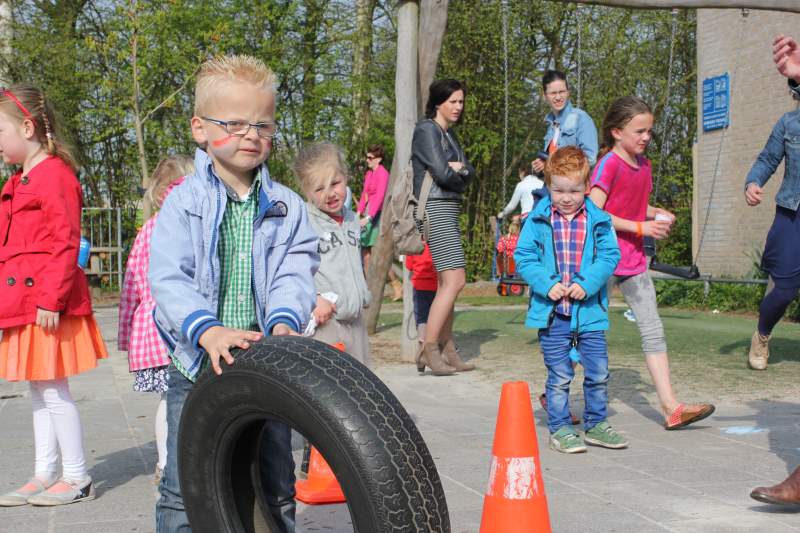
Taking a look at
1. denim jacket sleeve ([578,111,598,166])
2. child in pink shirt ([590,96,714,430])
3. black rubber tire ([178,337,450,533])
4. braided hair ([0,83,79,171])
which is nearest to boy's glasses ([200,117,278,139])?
black rubber tire ([178,337,450,533])

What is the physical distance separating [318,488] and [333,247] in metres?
1.24

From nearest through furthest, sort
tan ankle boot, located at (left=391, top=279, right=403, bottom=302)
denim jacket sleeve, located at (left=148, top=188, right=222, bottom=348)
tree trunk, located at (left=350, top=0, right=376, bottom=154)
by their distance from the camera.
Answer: denim jacket sleeve, located at (left=148, top=188, right=222, bottom=348), tan ankle boot, located at (left=391, top=279, right=403, bottom=302), tree trunk, located at (left=350, top=0, right=376, bottom=154)

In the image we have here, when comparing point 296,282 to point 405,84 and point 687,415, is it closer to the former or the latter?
point 687,415

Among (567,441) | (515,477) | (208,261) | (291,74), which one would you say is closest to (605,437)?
(567,441)

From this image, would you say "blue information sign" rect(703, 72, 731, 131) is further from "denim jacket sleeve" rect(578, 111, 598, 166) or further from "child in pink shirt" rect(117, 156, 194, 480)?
"child in pink shirt" rect(117, 156, 194, 480)

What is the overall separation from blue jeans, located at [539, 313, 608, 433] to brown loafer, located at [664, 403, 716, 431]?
0.58m

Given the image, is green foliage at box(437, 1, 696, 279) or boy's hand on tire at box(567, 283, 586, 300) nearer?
boy's hand on tire at box(567, 283, 586, 300)

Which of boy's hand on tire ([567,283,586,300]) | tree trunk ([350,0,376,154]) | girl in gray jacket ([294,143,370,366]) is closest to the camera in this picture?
girl in gray jacket ([294,143,370,366])

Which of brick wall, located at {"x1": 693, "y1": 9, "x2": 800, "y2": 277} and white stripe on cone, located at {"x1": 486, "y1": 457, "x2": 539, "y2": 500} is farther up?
brick wall, located at {"x1": 693, "y1": 9, "x2": 800, "y2": 277}

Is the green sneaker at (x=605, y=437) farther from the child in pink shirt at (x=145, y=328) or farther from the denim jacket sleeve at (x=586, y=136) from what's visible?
the denim jacket sleeve at (x=586, y=136)

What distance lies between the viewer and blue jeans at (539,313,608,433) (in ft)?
17.1

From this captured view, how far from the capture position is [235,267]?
3.04 meters

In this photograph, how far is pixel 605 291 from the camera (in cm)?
535

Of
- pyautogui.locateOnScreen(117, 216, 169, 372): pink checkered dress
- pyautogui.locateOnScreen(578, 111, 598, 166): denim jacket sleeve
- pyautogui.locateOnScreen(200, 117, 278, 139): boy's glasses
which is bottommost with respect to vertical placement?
pyautogui.locateOnScreen(117, 216, 169, 372): pink checkered dress
